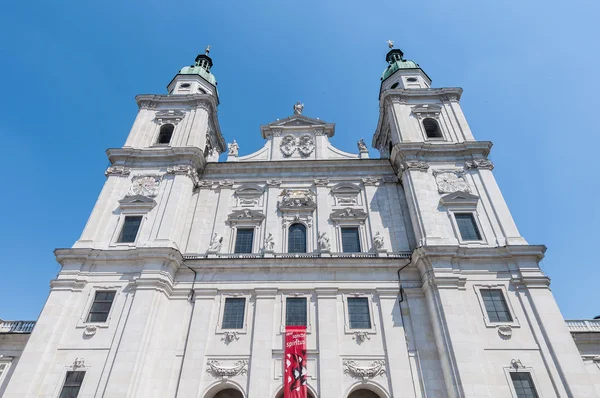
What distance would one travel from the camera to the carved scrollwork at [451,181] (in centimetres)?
2539

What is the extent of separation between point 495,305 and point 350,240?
8719 mm

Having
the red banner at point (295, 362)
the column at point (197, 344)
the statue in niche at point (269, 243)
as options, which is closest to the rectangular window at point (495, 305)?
the red banner at point (295, 362)

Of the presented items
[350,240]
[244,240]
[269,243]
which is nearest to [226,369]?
[269,243]

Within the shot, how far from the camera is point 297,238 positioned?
24.5 meters

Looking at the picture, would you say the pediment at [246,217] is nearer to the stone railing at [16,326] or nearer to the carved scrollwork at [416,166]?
the carved scrollwork at [416,166]

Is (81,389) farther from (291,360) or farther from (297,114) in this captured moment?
(297,114)

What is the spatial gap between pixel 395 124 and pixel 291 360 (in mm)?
19249

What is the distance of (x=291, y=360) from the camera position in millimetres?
18828

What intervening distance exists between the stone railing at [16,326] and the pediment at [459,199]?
86.8 feet

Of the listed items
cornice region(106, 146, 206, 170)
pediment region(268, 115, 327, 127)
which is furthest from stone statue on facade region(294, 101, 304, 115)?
cornice region(106, 146, 206, 170)

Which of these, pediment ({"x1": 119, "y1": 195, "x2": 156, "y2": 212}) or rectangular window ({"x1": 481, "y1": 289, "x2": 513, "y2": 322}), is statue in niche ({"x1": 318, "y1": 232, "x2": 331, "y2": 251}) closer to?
rectangular window ({"x1": 481, "y1": 289, "x2": 513, "y2": 322})

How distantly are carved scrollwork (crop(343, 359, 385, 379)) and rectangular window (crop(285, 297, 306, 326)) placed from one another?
311 centimetres

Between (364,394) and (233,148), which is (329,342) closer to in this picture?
(364,394)

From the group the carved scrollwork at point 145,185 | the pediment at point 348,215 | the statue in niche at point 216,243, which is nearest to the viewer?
the statue in niche at point 216,243
